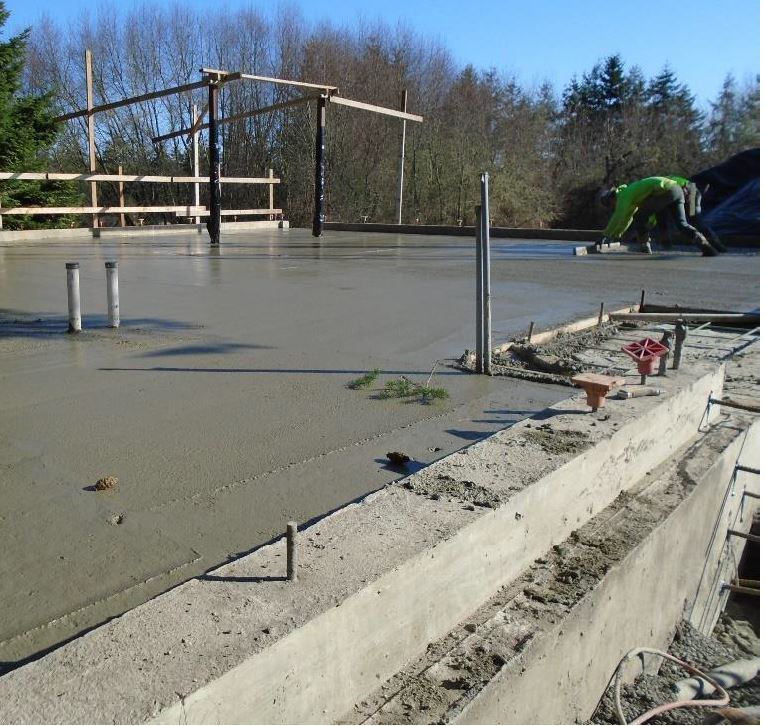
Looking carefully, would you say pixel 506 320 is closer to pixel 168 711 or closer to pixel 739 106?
pixel 168 711

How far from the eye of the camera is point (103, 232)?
856 inches

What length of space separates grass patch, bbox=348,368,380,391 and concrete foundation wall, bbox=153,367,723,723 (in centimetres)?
196

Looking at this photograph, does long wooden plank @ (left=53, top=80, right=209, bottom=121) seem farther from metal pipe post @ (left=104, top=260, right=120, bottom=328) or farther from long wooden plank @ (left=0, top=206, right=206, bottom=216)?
metal pipe post @ (left=104, top=260, right=120, bottom=328)

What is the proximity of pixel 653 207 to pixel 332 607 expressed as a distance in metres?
17.6

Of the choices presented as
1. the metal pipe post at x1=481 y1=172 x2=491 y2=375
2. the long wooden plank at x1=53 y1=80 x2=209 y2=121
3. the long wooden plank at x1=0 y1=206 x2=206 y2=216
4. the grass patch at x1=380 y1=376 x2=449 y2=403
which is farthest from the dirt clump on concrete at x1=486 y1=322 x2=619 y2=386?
the long wooden plank at x1=0 y1=206 x2=206 y2=216

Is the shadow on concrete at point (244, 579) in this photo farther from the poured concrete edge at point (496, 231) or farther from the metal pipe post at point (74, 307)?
the poured concrete edge at point (496, 231)

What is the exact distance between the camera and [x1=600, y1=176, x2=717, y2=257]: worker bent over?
17391mm

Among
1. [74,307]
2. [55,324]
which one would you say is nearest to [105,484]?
[74,307]

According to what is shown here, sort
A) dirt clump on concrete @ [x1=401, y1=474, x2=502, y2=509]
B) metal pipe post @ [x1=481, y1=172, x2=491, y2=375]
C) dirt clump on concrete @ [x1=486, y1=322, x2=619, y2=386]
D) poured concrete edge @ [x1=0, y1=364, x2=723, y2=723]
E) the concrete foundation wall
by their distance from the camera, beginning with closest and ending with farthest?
poured concrete edge @ [x1=0, y1=364, x2=723, y2=723]
the concrete foundation wall
dirt clump on concrete @ [x1=401, y1=474, x2=502, y2=509]
metal pipe post @ [x1=481, y1=172, x2=491, y2=375]
dirt clump on concrete @ [x1=486, y1=322, x2=619, y2=386]

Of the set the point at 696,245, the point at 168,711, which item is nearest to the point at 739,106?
the point at 696,245

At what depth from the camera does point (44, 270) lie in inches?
471

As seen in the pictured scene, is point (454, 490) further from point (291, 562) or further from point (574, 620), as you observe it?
point (291, 562)

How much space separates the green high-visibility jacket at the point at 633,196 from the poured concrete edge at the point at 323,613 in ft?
49.9

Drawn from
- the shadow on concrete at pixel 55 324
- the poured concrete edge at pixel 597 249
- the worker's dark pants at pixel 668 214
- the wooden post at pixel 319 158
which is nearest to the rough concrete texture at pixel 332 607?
the shadow on concrete at pixel 55 324
